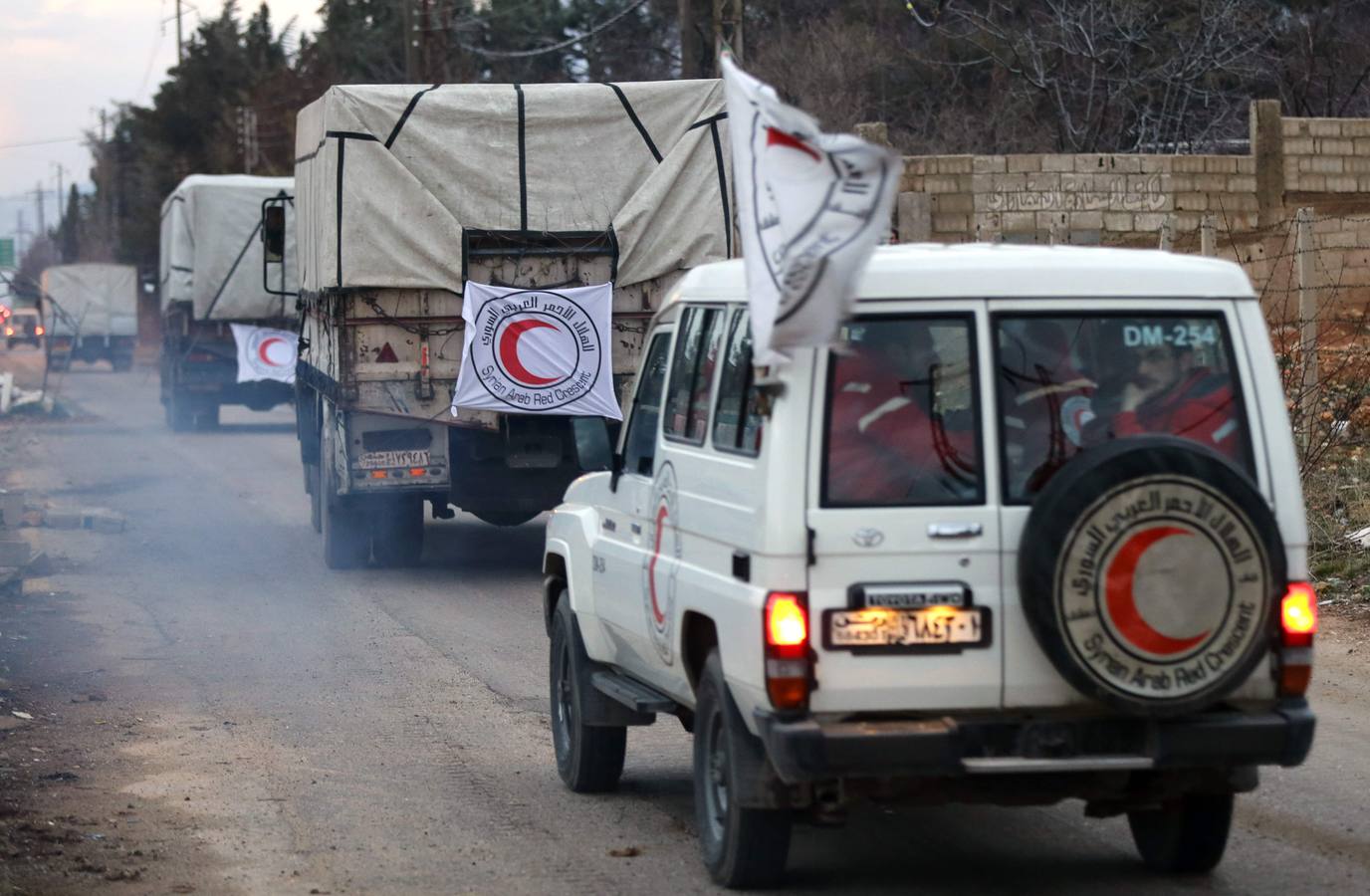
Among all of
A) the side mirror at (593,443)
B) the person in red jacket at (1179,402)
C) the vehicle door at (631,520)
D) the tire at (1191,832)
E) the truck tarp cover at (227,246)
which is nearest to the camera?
the person in red jacket at (1179,402)

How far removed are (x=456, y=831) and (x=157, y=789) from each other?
1467 millimetres

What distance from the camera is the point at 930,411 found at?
525 cm

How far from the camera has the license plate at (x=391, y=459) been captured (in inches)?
527

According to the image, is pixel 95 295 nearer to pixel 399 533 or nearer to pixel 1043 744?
pixel 399 533

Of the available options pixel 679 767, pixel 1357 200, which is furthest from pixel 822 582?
pixel 1357 200

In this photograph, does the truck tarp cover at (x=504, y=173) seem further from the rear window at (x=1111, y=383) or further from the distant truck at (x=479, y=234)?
the rear window at (x=1111, y=383)

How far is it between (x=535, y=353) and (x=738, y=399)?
746 centimetres

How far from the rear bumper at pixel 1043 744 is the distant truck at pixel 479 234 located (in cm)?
824

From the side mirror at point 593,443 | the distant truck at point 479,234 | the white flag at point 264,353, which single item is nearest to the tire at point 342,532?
the distant truck at point 479,234

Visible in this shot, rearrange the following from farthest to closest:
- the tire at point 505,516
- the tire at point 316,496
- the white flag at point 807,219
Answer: the tire at point 316,496 < the tire at point 505,516 < the white flag at point 807,219

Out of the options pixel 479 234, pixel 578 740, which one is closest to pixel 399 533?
pixel 479 234

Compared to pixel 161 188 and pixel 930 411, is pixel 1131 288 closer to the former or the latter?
pixel 930 411

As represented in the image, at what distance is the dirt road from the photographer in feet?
20.2

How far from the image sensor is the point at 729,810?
18.8ft
